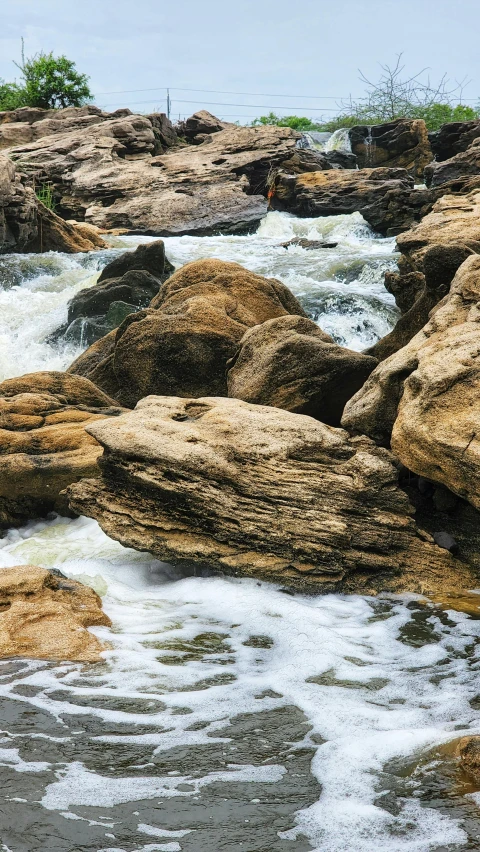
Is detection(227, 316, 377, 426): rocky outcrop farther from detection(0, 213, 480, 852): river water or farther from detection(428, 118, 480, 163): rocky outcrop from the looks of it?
detection(428, 118, 480, 163): rocky outcrop

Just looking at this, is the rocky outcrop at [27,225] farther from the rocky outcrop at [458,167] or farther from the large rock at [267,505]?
the large rock at [267,505]

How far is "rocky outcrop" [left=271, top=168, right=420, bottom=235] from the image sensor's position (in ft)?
63.8

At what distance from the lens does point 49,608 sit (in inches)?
186

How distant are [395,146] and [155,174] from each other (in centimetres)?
860

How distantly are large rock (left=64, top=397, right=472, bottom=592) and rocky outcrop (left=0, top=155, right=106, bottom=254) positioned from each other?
13333 mm

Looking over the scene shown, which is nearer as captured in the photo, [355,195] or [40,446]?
[40,446]

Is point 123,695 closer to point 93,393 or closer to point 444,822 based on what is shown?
point 444,822

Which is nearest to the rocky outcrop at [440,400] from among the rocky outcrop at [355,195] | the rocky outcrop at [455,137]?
the rocky outcrop at [355,195]

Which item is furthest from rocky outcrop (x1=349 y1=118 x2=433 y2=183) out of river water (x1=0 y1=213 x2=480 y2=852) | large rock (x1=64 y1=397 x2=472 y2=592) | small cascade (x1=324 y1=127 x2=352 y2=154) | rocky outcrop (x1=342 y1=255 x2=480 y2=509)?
river water (x1=0 y1=213 x2=480 y2=852)

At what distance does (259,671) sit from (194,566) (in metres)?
1.57

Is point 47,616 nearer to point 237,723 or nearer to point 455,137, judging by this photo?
point 237,723

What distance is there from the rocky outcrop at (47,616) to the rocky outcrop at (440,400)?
6.99ft

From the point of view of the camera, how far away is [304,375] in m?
7.12

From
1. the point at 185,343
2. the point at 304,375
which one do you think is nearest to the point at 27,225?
the point at 185,343
